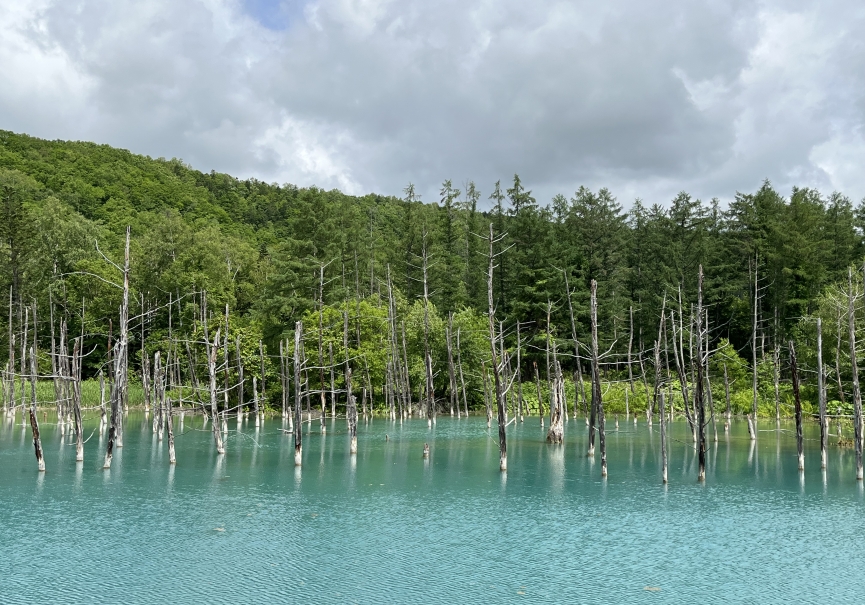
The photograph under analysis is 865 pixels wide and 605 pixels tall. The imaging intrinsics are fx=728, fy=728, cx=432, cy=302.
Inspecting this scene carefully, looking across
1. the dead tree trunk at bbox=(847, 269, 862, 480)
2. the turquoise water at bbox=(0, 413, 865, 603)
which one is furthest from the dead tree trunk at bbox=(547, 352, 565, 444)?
the dead tree trunk at bbox=(847, 269, 862, 480)

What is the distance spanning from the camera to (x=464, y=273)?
6303 centimetres

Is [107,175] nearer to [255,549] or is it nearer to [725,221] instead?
[725,221]

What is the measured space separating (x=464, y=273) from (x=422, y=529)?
47.8 metres

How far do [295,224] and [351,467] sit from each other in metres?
28.7

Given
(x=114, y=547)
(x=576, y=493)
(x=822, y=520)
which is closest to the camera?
(x=114, y=547)

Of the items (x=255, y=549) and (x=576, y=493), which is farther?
(x=576, y=493)

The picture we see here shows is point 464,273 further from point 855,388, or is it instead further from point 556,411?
point 855,388

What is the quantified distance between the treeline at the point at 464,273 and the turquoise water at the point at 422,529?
63.8 ft

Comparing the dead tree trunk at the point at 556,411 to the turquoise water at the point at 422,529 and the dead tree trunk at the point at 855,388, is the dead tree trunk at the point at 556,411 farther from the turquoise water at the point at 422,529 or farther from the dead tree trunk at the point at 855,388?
the dead tree trunk at the point at 855,388

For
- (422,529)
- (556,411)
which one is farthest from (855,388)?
(422,529)

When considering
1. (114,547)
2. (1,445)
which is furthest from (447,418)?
(114,547)

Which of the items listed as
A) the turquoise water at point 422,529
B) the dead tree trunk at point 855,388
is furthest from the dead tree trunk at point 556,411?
the dead tree trunk at point 855,388

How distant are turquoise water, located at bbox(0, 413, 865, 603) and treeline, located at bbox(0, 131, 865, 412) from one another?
1943cm

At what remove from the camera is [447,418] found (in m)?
45.0
